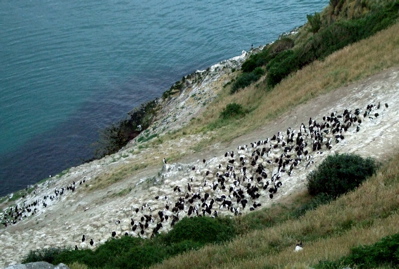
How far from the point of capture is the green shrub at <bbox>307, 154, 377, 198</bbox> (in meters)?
15.3

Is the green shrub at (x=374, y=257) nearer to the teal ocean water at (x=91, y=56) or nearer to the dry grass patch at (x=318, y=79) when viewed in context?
the dry grass patch at (x=318, y=79)

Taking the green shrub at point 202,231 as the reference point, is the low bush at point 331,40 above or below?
above

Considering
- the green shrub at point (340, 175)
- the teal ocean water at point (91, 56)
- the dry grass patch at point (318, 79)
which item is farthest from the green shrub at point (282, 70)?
the teal ocean water at point (91, 56)

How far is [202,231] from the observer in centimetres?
1461

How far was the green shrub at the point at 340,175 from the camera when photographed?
50.1 feet

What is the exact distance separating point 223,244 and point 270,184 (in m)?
4.98

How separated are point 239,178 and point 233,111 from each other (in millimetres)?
13656

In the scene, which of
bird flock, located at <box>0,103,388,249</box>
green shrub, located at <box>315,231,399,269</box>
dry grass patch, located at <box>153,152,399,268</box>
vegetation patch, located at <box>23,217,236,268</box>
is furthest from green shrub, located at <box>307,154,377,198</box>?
green shrub, located at <box>315,231,399,269</box>

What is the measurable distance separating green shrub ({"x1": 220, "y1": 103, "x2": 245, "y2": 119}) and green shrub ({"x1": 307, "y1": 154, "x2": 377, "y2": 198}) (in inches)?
605

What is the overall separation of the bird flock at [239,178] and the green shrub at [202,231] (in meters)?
1.28

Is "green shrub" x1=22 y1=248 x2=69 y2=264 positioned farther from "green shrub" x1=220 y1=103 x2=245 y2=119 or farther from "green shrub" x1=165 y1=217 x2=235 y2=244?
→ "green shrub" x1=220 y1=103 x2=245 y2=119

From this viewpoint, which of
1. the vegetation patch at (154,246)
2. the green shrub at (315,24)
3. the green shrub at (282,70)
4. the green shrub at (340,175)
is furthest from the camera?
the green shrub at (315,24)

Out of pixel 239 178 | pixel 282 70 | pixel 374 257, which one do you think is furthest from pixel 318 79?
pixel 374 257

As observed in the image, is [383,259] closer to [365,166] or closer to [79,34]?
[365,166]
